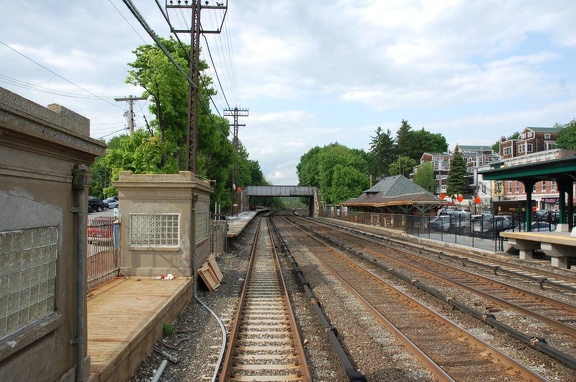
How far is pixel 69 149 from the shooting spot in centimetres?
488

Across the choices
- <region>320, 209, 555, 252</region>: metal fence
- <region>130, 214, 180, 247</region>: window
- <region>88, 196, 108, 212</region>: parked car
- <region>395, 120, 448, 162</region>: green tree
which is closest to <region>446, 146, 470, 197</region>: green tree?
<region>395, 120, 448, 162</region>: green tree

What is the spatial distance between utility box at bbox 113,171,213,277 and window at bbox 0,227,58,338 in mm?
7944

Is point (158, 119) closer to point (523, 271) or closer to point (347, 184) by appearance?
point (523, 271)

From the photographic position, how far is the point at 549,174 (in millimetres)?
21312

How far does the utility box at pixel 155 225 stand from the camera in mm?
12602

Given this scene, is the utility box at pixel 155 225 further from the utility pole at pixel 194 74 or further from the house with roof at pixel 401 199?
the house with roof at pixel 401 199

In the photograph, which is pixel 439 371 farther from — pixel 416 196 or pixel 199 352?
pixel 416 196

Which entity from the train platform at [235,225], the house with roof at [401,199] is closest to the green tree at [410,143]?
the house with roof at [401,199]

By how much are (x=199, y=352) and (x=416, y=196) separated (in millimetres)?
38181

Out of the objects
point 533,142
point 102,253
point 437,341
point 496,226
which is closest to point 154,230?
point 102,253

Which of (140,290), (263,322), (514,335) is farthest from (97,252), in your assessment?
(514,335)

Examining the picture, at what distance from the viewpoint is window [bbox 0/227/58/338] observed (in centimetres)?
398

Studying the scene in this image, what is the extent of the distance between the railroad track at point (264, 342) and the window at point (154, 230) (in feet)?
8.44

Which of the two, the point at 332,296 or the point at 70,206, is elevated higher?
the point at 70,206
